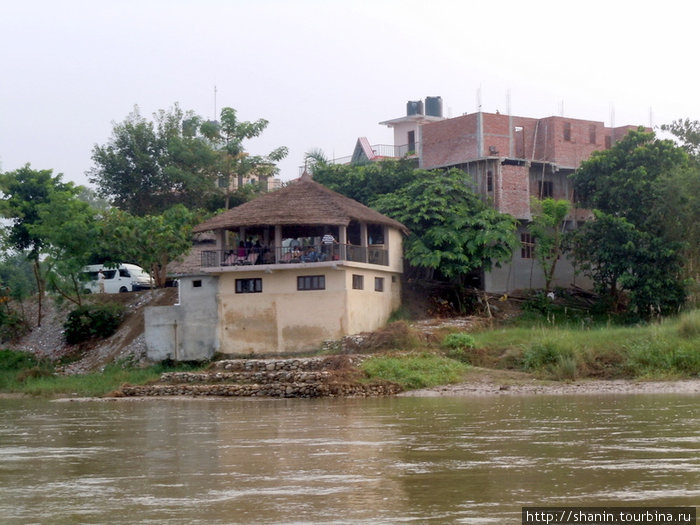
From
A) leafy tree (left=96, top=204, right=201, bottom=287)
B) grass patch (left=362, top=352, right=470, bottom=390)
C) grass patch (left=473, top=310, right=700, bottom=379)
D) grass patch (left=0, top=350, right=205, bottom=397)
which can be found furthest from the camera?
leafy tree (left=96, top=204, right=201, bottom=287)

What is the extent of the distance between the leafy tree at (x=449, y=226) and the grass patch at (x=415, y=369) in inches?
305

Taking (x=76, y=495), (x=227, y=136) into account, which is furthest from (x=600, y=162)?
(x=76, y=495)

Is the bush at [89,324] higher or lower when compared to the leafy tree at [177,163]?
lower

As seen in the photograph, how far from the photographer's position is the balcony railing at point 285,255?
36.1 meters

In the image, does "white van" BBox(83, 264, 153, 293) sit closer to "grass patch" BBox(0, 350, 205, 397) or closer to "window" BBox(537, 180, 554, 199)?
"grass patch" BBox(0, 350, 205, 397)

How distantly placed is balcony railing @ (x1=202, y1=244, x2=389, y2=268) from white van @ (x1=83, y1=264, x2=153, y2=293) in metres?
11.3

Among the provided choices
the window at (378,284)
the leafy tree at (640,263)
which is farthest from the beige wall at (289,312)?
the leafy tree at (640,263)

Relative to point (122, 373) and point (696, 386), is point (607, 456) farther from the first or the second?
point (122, 373)

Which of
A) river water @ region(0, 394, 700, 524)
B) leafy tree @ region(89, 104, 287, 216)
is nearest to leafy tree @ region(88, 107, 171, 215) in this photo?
leafy tree @ region(89, 104, 287, 216)

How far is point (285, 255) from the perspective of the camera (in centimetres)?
3662

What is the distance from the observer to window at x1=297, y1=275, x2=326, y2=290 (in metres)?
36.2

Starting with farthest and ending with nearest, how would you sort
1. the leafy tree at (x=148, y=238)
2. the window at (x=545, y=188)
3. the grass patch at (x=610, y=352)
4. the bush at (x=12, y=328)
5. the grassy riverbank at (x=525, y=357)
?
the window at (x=545, y=188) < the bush at (x=12, y=328) < the leafy tree at (x=148, y=238) < the grassy riverbank at (x=525, y=357) < the grass patch at (x=610, y=352)

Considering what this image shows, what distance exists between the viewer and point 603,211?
40375 mm

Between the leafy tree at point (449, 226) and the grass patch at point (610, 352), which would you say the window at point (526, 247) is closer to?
the leafy tree at point (449, 226)
